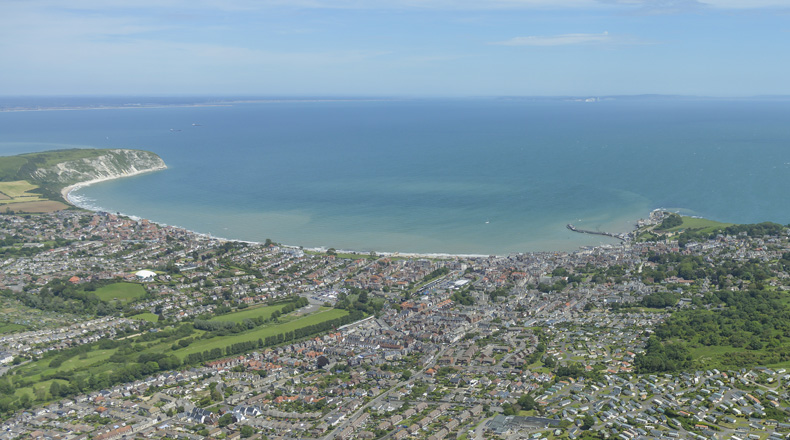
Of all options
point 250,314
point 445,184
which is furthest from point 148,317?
point 445,184

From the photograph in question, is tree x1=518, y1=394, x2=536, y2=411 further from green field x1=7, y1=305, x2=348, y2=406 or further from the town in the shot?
green field x1=7, y1=305, x2=348, y2=406

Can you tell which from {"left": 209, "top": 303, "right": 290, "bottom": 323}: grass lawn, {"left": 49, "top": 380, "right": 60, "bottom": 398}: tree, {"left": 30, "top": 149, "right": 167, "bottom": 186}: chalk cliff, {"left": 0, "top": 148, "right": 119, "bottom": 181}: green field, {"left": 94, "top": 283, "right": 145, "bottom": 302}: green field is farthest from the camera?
{"left": 30, "top": 149, "right": 167, "bottom": 186}: chalk cliff

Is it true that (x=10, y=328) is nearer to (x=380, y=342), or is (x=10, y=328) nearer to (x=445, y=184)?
(x=380, y=342)

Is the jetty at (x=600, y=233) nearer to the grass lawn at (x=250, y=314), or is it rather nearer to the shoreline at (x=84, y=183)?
the grass lawn at (x=250, y=314)

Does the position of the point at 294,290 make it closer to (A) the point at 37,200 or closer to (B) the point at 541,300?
(B) the point at 541,300

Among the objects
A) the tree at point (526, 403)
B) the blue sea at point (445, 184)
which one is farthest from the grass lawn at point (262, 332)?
the tree at point (526, 403)

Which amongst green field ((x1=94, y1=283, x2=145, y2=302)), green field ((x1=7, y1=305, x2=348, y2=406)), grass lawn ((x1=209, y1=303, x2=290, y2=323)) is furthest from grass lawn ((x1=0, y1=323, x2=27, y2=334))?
grass lawn ((x1=209, y1=303, x2=290, y2=323))
